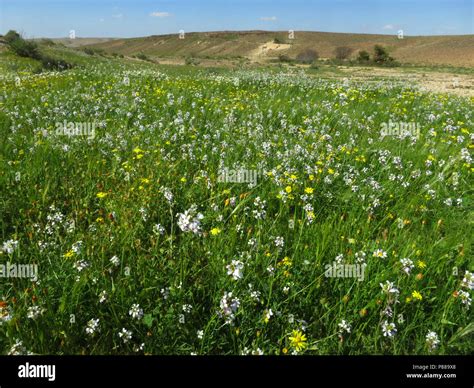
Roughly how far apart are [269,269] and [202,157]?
303cm

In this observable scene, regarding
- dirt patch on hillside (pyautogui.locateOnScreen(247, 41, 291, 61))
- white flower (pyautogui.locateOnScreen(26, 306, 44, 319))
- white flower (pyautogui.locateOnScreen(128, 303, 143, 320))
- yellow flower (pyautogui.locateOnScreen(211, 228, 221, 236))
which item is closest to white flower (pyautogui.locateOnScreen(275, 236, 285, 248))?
yellow flower (pyautogui.locateOnScreen(211, 228, 221, 236))

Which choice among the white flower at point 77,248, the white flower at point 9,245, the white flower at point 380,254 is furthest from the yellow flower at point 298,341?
the white flower at point 9,245

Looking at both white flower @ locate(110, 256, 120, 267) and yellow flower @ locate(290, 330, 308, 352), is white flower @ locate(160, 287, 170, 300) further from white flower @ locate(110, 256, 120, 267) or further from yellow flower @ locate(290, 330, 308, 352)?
yellow flower @ locate(290, 330, 308, 352)

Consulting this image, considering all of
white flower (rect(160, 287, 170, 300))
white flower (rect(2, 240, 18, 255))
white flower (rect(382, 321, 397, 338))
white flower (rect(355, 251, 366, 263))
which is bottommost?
white flower (rect(382, 321, 397, 338))

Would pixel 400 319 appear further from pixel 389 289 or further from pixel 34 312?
pixel 34 312

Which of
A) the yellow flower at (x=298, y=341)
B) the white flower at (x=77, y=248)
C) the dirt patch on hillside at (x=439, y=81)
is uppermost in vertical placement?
the dirt patch on hillside at (x=439, y=81)

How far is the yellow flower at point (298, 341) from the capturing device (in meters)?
2.54

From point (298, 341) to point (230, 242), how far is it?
119 centimetres

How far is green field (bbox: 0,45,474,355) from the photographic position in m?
2.69

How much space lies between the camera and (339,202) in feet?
15.5

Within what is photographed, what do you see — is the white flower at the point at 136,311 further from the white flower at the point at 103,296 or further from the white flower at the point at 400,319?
the white flower at the point at 400,319
